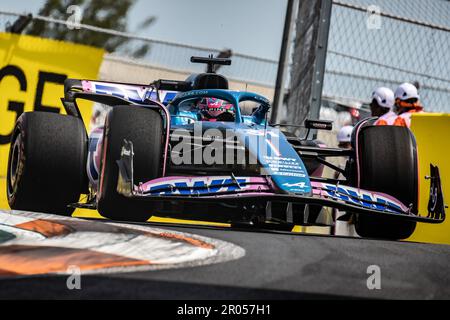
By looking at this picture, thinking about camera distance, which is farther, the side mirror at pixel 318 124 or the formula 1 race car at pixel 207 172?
the side mirror at pixel 318 124

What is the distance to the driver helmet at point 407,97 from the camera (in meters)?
8.77

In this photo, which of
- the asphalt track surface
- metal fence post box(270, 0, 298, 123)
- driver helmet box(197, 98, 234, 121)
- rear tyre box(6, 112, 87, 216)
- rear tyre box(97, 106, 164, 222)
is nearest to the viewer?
the asphalt track surface

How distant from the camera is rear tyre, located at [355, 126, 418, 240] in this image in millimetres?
6184

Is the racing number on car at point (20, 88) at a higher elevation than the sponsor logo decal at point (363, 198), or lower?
higher

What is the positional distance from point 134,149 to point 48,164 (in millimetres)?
816

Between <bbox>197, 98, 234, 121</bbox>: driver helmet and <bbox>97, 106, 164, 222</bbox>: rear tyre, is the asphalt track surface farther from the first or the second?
<bbox>197, 98, 234, 121</bbox>: driver helmet

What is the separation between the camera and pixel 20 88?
31.8 ft

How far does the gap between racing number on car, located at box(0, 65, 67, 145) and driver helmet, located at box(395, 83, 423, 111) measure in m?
3.84

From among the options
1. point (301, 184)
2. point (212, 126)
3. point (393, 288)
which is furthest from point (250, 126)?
point (393, 288)

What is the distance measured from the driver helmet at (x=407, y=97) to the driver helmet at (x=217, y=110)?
8.05 feet

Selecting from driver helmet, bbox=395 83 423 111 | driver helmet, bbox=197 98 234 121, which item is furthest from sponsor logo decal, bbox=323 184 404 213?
driver helmet, bbox=395 83 423 111

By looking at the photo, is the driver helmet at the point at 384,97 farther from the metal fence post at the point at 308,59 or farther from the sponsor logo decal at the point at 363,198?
the sponsor logo decal at the point at 363,198

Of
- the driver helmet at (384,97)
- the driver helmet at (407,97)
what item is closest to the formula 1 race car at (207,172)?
the driver helmet at (407,97)

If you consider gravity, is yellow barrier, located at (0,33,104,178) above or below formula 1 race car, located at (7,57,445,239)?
above
